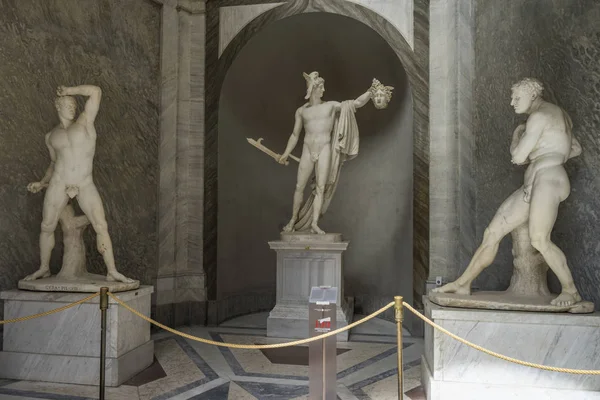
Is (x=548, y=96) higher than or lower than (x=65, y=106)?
higher

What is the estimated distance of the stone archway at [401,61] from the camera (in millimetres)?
7031

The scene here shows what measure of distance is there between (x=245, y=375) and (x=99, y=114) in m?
3.70

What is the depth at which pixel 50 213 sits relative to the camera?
5062 mm

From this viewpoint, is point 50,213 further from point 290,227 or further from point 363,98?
point 363,98

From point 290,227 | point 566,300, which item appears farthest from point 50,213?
point 566,300

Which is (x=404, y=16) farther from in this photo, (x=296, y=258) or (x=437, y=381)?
(x=437, y=381)

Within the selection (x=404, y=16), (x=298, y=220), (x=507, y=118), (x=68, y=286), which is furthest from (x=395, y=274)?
(x=68, y=286)

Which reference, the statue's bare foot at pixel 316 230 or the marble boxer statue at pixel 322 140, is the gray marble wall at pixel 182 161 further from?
the statue's bare foot at pixel 316 230

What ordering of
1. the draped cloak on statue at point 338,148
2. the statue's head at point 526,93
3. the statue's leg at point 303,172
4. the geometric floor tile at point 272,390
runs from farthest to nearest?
the statue's leg at point 303,172, the draped cloak on statue at point 338,148, the geometric floor tile at point 272,390, the statue's head at point 526,93

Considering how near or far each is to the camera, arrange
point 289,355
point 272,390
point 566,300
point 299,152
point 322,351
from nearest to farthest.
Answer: point 322,351, point 566,300, point 272,390, point 289,355, point 299,152

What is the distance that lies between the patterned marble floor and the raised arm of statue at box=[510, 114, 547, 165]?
6.98 feet

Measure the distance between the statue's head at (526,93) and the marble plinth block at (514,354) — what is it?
164 centimetres

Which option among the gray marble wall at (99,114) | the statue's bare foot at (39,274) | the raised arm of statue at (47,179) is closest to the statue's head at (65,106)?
the raised arm of statue at (47,179)

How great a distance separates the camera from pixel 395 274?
8078 mm
